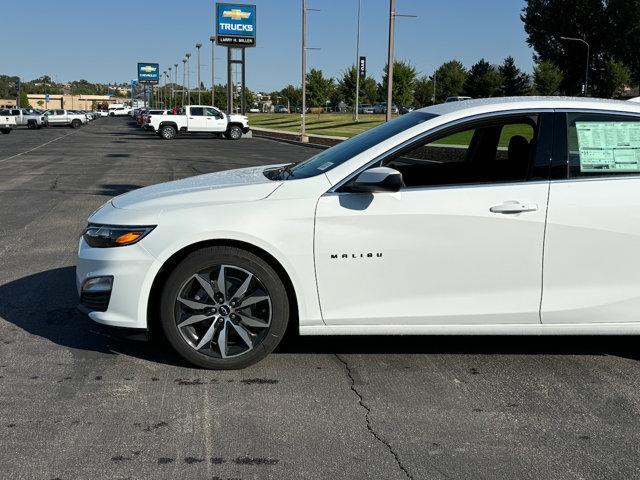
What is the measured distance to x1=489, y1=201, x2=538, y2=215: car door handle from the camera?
4188mm

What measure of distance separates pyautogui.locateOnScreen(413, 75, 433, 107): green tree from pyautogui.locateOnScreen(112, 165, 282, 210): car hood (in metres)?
80.9

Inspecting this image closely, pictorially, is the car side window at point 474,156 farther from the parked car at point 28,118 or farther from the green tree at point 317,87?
the green tree at point 317,87

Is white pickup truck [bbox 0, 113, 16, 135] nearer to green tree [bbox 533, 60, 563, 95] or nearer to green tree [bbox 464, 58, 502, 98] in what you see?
green tree [bbox 533, 60, 563, 95]

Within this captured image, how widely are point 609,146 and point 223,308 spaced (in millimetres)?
2546

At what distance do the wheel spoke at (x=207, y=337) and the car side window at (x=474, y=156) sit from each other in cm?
142

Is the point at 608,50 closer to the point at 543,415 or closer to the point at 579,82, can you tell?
the point at 579,82

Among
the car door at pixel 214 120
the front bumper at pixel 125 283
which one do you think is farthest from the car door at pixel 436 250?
the car door at pixel 214 120

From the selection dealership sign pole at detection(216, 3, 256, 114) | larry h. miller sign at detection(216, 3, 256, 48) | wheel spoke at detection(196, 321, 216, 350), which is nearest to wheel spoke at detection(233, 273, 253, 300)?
wheel spoke at detection(196, 321, 216, 350)

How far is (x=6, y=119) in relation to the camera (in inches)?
1967

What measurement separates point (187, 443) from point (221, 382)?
784 mm

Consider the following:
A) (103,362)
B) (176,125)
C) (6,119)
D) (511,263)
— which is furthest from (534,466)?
(6,119)

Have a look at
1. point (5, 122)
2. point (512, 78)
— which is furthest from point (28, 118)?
point (512, 78)

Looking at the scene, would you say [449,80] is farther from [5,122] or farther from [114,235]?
[114,235]

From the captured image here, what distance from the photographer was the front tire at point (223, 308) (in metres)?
4.21
